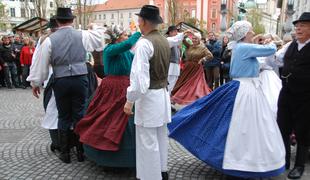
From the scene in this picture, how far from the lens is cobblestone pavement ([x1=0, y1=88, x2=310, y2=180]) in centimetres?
402

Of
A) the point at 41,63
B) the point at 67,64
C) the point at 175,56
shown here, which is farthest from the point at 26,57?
the point at 67,64

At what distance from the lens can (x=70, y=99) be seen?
14.1 feet

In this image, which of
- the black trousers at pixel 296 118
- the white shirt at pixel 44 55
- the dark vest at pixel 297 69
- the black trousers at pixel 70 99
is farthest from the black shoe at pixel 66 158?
the dark vest at pixel 297 69

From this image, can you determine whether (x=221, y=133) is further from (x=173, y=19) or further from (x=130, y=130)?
(x=173, y=19)

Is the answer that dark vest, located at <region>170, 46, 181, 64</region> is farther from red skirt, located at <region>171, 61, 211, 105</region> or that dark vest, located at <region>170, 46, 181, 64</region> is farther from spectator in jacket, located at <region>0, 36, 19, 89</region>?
spectator in jacket, located at <region>0, 36, 19, 89</region>

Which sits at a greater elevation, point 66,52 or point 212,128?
point 66,52

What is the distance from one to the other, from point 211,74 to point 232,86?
23.0 feet

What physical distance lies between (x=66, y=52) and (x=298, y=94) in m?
2.82

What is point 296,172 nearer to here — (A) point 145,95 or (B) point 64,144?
(A) point 145,95

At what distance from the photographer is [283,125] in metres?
4.11

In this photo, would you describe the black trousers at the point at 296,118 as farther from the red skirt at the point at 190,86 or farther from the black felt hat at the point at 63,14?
the red skirt at the point at 190,86

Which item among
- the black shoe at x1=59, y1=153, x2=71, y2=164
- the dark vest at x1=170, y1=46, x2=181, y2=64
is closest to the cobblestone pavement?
the black shoe at x1=59, y1=153, x2=71, y2=164

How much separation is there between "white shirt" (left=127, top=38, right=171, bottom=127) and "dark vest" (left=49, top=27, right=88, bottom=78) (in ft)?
3.84

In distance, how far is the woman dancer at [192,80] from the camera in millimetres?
7590
